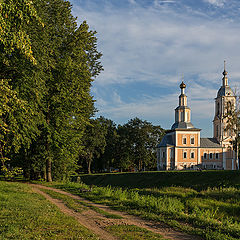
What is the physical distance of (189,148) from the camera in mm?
71812

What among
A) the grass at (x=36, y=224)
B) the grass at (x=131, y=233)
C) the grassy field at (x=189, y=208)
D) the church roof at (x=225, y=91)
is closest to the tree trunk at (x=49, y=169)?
the grassy field at (x=189, y=208)

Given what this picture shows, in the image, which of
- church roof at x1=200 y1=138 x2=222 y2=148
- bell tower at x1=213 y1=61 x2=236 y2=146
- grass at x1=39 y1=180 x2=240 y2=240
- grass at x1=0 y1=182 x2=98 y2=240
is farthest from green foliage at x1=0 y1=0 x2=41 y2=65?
bell tower at x1=213 y1=61 x2=236 y2=146

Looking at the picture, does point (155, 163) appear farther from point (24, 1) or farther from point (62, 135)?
point (24, 1)

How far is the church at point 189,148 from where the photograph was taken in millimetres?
71375

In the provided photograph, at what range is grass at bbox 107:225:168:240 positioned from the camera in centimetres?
820

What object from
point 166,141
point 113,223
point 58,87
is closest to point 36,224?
point 113,223

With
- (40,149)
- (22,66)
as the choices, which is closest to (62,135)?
(40,149)

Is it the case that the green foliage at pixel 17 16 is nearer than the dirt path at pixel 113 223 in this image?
Yes

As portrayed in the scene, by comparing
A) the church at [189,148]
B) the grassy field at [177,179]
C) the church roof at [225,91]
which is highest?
the church roof at [225,91]

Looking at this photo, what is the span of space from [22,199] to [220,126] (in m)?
69.9

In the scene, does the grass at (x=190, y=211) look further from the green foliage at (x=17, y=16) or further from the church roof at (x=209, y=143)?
the church roof at (x=209, y=143)

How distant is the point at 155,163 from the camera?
3155 inches

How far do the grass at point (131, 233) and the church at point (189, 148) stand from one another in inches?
2482

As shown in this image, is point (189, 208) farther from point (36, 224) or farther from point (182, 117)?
point (182, 117)
